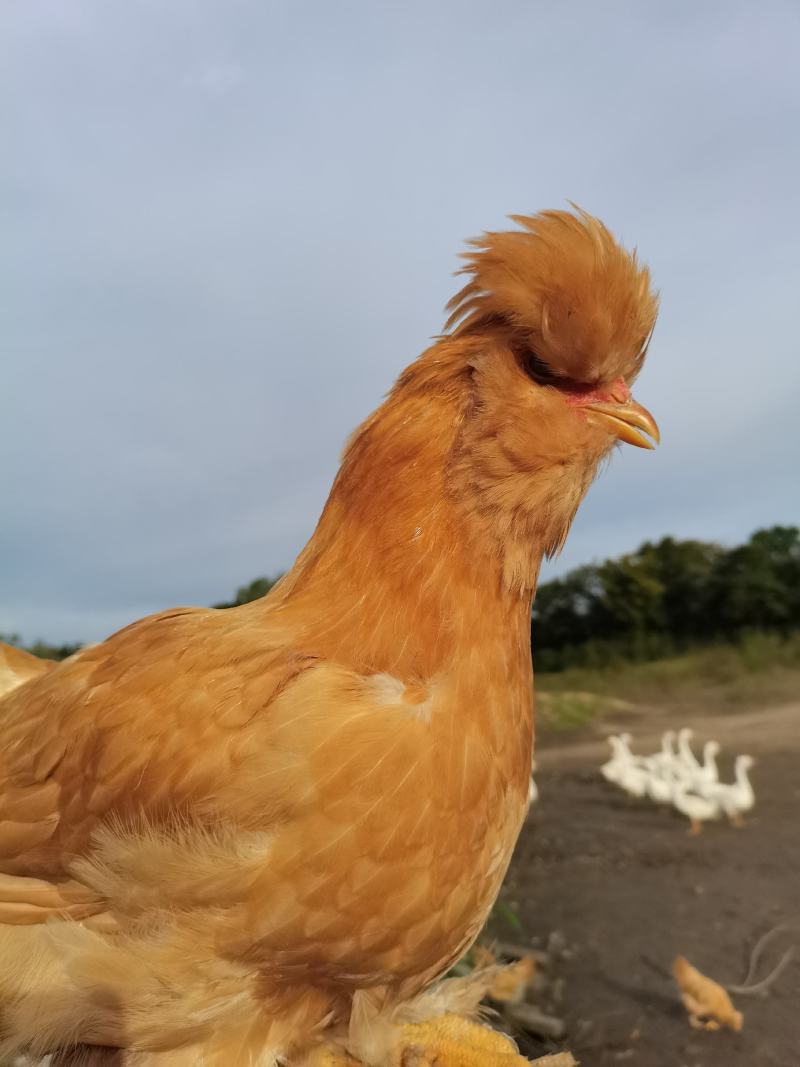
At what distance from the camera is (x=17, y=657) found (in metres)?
1.81

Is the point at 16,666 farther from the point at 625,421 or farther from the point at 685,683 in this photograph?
the point at 685,683

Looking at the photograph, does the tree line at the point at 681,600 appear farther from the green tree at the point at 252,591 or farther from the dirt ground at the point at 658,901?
the green tree at the point at 252,591

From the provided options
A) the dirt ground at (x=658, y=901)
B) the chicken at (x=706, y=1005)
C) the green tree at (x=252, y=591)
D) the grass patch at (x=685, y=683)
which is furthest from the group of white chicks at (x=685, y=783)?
the green tree at (x=252, y=591)

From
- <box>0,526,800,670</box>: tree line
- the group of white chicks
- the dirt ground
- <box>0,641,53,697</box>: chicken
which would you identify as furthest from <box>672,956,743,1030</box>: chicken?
<box>0,641,53,697</box>: chicken

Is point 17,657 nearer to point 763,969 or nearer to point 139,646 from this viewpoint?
point 139,646

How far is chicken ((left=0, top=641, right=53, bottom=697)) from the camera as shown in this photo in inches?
68.7

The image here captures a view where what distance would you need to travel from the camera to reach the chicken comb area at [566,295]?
3.59 feet

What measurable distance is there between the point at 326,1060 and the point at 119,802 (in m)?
0.55

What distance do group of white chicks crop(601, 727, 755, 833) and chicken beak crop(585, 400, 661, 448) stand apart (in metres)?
3.72

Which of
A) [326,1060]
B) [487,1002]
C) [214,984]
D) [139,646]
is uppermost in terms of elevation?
[139,646]

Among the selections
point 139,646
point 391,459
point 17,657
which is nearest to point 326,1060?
point 139,646

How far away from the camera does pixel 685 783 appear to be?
4.27 meters

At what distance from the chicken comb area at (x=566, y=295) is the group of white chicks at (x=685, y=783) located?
3.81 m

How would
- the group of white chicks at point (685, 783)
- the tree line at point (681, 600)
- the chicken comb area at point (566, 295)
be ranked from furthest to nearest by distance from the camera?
the tree line at point (681, 600) < the group of white chicks at point (685, 783) < the chicken comb area at point (566, 295)
